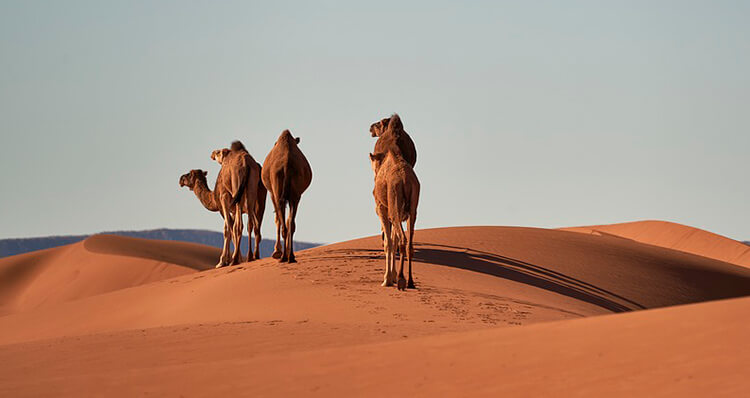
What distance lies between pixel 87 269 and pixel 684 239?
44003 millimetres

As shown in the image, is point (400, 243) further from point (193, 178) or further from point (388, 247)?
point (193, 178)

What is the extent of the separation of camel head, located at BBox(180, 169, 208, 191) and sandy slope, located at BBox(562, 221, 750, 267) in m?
40.5

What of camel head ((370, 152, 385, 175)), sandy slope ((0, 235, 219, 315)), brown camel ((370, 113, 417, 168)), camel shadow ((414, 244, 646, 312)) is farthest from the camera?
sandy slope ((0, 235, 219, 315))

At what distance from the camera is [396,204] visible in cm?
1866

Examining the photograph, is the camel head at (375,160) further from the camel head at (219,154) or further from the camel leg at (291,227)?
the camel head at (219,154)

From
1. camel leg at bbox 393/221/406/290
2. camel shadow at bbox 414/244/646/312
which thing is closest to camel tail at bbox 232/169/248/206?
camel shadow at bbox 414/244/646/312

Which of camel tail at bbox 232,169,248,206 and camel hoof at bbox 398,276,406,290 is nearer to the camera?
camel hoof at bbox 398,276,406,290

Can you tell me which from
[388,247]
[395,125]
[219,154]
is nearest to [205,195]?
[219,154]

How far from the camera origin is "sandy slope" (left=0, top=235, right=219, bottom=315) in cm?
5238

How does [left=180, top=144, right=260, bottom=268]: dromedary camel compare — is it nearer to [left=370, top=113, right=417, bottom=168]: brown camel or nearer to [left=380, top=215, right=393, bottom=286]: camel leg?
[left=370, top=113, right=417, bottom=168]: brown camel

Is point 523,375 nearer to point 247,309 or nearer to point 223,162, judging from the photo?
point 247,309

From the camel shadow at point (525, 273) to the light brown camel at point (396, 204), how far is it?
149 inches

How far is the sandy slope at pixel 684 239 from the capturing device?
6825cm

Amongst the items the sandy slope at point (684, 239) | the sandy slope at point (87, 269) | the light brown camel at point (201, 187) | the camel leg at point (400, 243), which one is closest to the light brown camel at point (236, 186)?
the light brown camel at point (201, 187)
